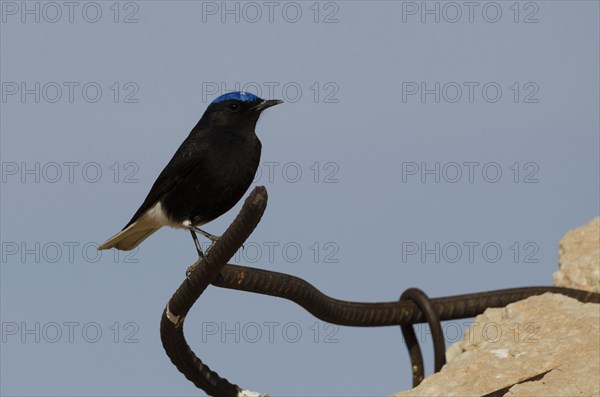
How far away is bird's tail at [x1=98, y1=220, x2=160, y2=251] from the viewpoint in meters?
5.96

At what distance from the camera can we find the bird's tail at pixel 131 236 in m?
5.96

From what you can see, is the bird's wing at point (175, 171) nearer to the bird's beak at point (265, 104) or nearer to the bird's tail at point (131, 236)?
the bird's tail at point (131, 236)

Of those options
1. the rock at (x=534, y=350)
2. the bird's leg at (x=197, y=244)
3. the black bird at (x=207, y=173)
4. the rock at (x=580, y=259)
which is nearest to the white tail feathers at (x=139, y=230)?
the black bird at (x=207, y=173)

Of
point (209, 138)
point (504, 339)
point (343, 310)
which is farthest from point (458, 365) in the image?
point (209, 138)

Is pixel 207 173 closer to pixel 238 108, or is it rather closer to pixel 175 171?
pixel 175 171

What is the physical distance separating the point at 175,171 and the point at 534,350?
2396mm

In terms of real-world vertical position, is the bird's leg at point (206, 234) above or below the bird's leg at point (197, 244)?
above

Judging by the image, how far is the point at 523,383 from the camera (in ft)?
12.3

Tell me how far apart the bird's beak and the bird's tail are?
0.97 metres

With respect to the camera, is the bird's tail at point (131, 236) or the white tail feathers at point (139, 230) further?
the bird's tail at point (131, 236)

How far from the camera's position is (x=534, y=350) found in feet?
13.6

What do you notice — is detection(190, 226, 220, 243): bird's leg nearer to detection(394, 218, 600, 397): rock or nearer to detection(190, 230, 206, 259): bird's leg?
detection(190, 230, 206, 259): bird's leg

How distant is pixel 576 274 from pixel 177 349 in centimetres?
222

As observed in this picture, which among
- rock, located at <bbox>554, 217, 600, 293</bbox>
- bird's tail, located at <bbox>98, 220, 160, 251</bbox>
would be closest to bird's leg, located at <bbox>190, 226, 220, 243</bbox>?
bird's tail, located at <bbox>98, 220, 160, 251</bbox>
